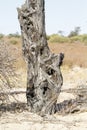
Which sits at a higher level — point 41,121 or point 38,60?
point 38,60

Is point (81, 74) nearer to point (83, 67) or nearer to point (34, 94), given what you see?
point (83, 67)

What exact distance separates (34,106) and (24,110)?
344mm

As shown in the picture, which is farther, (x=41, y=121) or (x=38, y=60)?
(x=38, y=60)

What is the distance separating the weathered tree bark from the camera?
12.4 m

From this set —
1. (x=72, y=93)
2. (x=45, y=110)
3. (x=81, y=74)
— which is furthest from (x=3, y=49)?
(x=81, y=74)

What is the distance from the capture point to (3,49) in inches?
492

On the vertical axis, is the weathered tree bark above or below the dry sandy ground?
above

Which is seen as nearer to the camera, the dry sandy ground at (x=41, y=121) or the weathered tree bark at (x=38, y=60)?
the dry sandy ground at (x=41, y=121)

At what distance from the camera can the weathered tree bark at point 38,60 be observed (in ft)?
40.8

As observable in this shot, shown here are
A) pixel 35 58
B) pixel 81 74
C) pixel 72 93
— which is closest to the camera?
pixel 35 58

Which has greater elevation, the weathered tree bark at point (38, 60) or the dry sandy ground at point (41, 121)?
the weathered tree bark at point (38, 60)

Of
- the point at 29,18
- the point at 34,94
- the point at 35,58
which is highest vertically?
the point at 29,18

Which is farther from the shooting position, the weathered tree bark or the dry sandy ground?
the weathered tree bark

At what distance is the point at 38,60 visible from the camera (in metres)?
12.5
